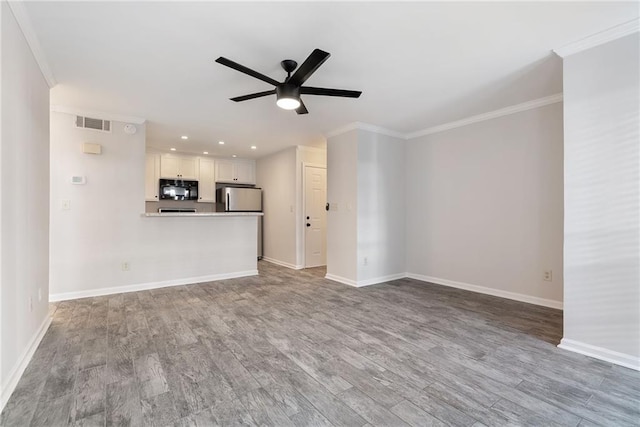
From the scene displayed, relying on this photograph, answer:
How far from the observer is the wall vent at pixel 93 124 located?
3.83 metres

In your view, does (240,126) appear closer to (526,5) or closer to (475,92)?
(475,92)

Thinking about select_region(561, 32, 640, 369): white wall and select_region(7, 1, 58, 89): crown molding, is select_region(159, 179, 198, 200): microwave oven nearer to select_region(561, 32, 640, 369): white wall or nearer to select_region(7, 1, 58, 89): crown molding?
select_region(7, 1, 58, 89): crown molding

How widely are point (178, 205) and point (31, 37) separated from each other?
15.1 feet

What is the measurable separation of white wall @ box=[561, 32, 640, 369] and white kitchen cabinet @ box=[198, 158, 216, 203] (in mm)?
6258

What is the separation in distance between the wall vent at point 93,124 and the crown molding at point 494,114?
14.9ft

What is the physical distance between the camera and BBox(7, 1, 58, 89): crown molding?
6.22 ft

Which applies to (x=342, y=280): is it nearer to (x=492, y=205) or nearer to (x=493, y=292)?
(x=493, y=292)

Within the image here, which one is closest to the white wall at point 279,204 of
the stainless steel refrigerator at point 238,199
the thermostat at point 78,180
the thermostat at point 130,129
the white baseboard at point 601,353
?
the stainless steel refrigerator at point 238,199

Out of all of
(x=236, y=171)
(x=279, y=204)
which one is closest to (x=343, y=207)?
(x=279, y=204)

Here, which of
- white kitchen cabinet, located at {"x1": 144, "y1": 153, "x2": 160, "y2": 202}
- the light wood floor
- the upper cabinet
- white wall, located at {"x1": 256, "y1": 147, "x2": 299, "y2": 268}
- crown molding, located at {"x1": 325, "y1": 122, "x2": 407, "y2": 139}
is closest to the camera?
the light wood floor

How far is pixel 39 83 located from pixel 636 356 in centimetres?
524

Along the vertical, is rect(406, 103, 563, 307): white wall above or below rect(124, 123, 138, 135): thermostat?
below

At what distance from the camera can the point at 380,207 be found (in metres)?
4.73

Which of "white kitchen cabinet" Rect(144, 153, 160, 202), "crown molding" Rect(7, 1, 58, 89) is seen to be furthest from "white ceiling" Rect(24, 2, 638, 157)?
"white kitchen cabinet" Rect(144, 153, 160, 202)
